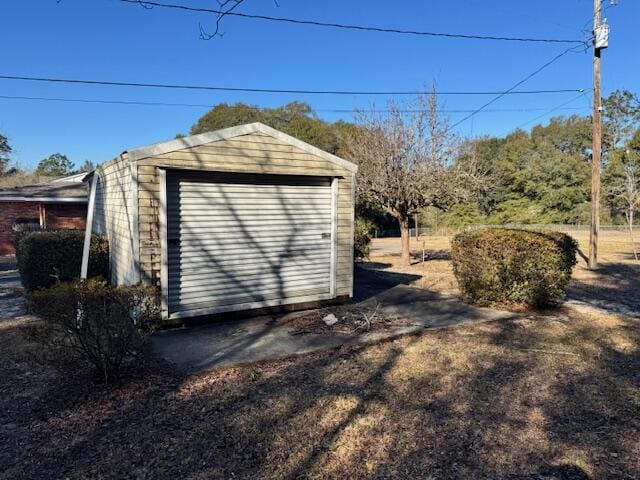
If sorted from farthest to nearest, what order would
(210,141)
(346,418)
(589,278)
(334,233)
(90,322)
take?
(589,278) < (334,233) < (210,141) < (90,322) < (346,418)

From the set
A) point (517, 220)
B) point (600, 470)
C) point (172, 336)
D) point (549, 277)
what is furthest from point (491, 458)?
point (517, 220)

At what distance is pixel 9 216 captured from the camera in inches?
661

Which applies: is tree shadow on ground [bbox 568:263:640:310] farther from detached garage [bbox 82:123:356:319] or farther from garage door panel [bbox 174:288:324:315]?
garage door panel [bbox 174:288:324:315]

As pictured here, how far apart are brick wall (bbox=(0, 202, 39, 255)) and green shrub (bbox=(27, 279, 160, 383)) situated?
1568 cm

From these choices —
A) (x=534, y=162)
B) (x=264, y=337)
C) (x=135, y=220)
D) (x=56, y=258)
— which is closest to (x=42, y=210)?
(x=56, y=258)

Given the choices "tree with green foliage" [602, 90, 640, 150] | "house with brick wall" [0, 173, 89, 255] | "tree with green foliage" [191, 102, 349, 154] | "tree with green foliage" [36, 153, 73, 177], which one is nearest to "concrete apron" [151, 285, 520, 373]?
"house with brick wall" [0, 173, 89, 255]

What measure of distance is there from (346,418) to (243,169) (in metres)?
3.83

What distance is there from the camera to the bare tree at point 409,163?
13.2m

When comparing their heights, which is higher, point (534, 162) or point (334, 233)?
point (534, 162)

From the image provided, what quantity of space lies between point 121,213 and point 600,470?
623 centimetres

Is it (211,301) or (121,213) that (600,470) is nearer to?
(211,301)

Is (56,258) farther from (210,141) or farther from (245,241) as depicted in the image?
(210,141)

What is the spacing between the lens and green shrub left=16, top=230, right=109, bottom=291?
25.3ft

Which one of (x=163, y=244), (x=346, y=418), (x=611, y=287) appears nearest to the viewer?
(x=346, y=418)
